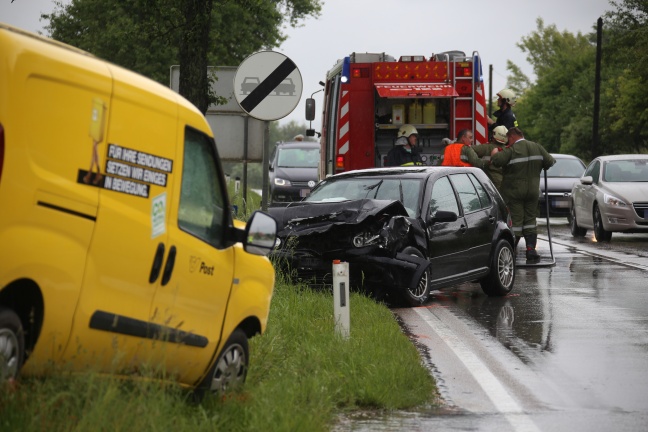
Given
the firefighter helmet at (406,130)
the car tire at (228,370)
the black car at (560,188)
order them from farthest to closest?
the black car at (560,188), the firefighter helmet at (406,130), the car tire at (228,370)

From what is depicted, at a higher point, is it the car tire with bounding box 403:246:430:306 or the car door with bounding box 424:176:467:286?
the car door with bounding box 424:176:467:286

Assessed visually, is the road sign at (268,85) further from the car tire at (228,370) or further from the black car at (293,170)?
the black car at (293,170)

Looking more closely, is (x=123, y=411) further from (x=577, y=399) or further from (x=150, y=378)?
(x=577, y=399)

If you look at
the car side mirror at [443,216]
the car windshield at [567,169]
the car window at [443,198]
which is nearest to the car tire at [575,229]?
the car windshield at [567,169]

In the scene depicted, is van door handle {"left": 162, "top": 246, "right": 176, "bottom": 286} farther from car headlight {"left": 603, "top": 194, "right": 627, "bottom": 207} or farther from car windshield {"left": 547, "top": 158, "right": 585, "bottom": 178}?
car windshield {"left": 547, "top": 158, "right": 585, "bottom": 178}

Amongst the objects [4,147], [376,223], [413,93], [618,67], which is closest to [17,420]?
[4,147]

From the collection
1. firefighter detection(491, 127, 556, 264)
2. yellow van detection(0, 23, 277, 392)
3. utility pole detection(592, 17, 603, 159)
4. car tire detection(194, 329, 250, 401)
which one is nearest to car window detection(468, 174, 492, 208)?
firefighter detection(491, 127, 556, 264)

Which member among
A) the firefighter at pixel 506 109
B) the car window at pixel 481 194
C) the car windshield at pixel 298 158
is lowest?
the car window at pixel 481 194

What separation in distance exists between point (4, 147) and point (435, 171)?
10256 mm

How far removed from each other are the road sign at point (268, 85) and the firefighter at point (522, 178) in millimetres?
6613

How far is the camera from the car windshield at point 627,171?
86.8 feet

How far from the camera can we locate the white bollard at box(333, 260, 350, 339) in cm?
1064

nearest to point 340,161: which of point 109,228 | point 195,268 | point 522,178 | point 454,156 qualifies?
point 454,156

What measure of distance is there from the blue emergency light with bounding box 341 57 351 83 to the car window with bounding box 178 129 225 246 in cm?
1424
